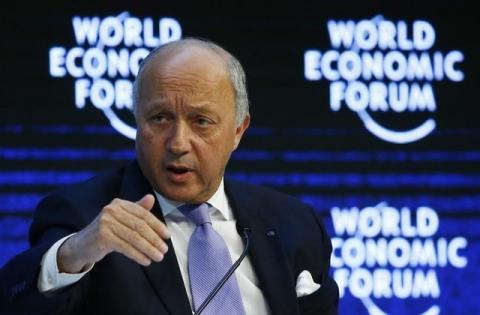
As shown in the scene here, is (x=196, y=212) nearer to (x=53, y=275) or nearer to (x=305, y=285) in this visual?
(x=305, y=285)

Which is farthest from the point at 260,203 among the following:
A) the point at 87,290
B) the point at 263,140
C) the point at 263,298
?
the point at 263,140

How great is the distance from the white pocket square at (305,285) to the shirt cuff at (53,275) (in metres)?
0.61

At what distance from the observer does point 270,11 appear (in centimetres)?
458

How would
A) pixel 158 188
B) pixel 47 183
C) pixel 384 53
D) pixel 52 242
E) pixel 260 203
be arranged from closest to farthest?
pixel 52 242 < pixel 158 188 < pixel 260 203 < pixel 47 183 < pixel 384 53

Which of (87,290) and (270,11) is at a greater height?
(270,11)

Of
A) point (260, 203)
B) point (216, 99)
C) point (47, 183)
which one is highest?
point (216, 99)

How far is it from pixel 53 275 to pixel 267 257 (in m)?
0.60

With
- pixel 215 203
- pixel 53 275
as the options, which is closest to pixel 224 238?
pixel 215 203

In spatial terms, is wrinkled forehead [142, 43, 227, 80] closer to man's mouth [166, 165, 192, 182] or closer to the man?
the man

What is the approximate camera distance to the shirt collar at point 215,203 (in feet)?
8.74

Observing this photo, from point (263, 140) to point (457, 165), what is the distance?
0.82 m

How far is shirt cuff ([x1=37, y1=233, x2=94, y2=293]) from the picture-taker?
88.1 inches

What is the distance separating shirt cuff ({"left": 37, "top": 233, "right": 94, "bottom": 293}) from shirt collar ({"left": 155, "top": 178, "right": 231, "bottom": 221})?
16.4 inches

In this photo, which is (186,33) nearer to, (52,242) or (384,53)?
(384,53)
